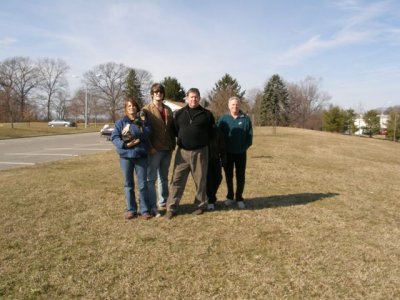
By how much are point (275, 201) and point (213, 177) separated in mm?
1535

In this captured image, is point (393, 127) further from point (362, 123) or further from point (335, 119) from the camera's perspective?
point (362, 123)

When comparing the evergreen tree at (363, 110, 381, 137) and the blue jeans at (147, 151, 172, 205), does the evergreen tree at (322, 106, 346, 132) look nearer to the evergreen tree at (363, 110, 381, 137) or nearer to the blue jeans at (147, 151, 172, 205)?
the evergreen tree at (363, 110, 381, 137)

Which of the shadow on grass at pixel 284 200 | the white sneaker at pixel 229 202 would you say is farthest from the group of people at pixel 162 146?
the shadow on grass at pixel 284 200

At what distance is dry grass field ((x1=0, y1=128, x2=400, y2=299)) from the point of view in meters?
3.15

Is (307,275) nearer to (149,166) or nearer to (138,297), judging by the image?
(138,297)

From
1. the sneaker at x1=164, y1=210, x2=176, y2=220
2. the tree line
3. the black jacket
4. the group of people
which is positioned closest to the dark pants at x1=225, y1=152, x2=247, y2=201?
the group of people

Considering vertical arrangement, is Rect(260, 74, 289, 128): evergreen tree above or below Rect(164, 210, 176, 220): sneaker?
above

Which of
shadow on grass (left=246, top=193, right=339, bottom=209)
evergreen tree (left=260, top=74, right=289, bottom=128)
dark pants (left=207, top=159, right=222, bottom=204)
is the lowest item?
shadow on grass (left=246, top=193, right=339, bottom=209)

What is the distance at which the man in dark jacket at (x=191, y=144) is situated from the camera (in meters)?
4.95

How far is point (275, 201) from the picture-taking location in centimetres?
639

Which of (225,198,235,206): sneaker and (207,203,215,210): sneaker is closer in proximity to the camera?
(207,203,215,210): sneaker

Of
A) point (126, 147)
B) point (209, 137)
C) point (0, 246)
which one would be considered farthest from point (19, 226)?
point (209, 137)

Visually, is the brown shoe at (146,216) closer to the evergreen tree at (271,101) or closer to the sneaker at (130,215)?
the sneaker at (130,215)

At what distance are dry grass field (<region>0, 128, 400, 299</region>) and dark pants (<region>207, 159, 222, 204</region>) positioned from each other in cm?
34
